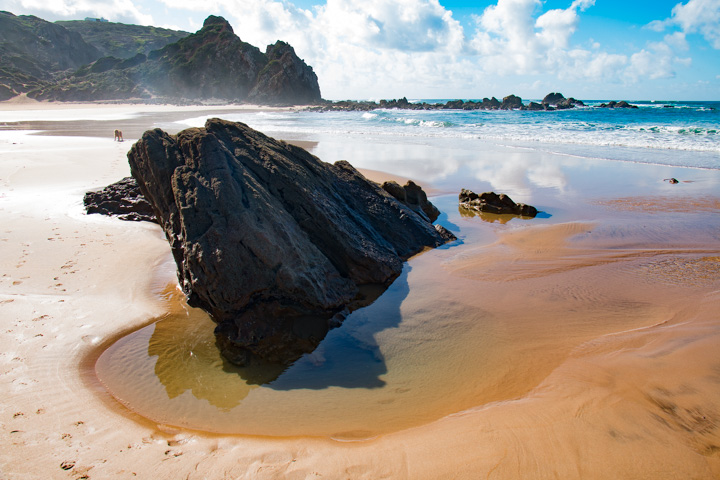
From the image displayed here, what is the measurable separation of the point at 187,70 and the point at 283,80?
2125 cm

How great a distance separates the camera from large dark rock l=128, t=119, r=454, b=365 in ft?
14.3

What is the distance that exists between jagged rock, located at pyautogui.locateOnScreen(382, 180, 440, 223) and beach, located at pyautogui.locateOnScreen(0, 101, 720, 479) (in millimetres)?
1625

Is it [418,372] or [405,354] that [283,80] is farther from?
[418,372]

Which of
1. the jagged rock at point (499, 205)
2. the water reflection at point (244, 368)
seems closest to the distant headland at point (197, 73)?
the jagged rock at point (499, 205)

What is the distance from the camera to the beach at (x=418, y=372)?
9.63ft

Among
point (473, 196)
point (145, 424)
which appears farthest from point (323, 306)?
point (473, 196)

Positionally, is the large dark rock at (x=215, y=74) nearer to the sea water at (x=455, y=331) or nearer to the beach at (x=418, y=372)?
the sea water at (x=455, y=331)

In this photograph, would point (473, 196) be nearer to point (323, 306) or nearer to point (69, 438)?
point (323, 306)

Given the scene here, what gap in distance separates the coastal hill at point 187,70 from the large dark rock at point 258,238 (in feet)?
251

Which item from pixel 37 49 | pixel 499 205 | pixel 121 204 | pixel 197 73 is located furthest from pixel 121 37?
pixel 499 205

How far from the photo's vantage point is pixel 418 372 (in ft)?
13.2

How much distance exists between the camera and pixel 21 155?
13969 mm

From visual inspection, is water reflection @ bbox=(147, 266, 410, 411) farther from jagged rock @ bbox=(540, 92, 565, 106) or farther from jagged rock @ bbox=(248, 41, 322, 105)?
jagged rock @ bbox=(540, 92, 565, 106)

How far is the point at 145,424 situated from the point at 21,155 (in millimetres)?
15324
